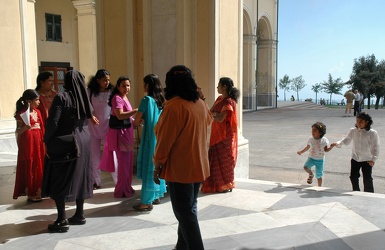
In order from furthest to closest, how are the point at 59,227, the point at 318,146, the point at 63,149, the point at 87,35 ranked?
the point at 87,35
the point at 318,146
the point at 59,227
the point at 63,149

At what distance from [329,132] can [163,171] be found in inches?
475

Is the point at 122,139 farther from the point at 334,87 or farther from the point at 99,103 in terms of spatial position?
the point at 334,87

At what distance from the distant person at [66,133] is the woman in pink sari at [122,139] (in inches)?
35.6

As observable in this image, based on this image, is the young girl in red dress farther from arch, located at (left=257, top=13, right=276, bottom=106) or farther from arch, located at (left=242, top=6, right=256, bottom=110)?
arch, located at (left=257, top=13, right=276, bottom=106)

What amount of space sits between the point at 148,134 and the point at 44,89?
160 cm

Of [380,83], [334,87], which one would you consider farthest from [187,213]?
[334,87]

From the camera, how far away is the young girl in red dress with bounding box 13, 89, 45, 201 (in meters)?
4.88

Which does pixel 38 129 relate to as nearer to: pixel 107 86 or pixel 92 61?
pixel 107 86

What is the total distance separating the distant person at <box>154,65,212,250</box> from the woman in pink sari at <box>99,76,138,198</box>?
1.91 meters

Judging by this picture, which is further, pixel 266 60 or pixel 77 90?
pixel 266 60

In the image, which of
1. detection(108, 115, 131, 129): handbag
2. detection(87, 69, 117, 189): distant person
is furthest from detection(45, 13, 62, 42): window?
detection(108, 115, 131, 129): handbag

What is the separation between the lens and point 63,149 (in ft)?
12.9

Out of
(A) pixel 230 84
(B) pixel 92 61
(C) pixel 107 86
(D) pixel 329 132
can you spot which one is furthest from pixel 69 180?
(B) pixel 92 61

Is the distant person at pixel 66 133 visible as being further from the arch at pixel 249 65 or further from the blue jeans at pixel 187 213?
→ the arch at pixel 249 65
